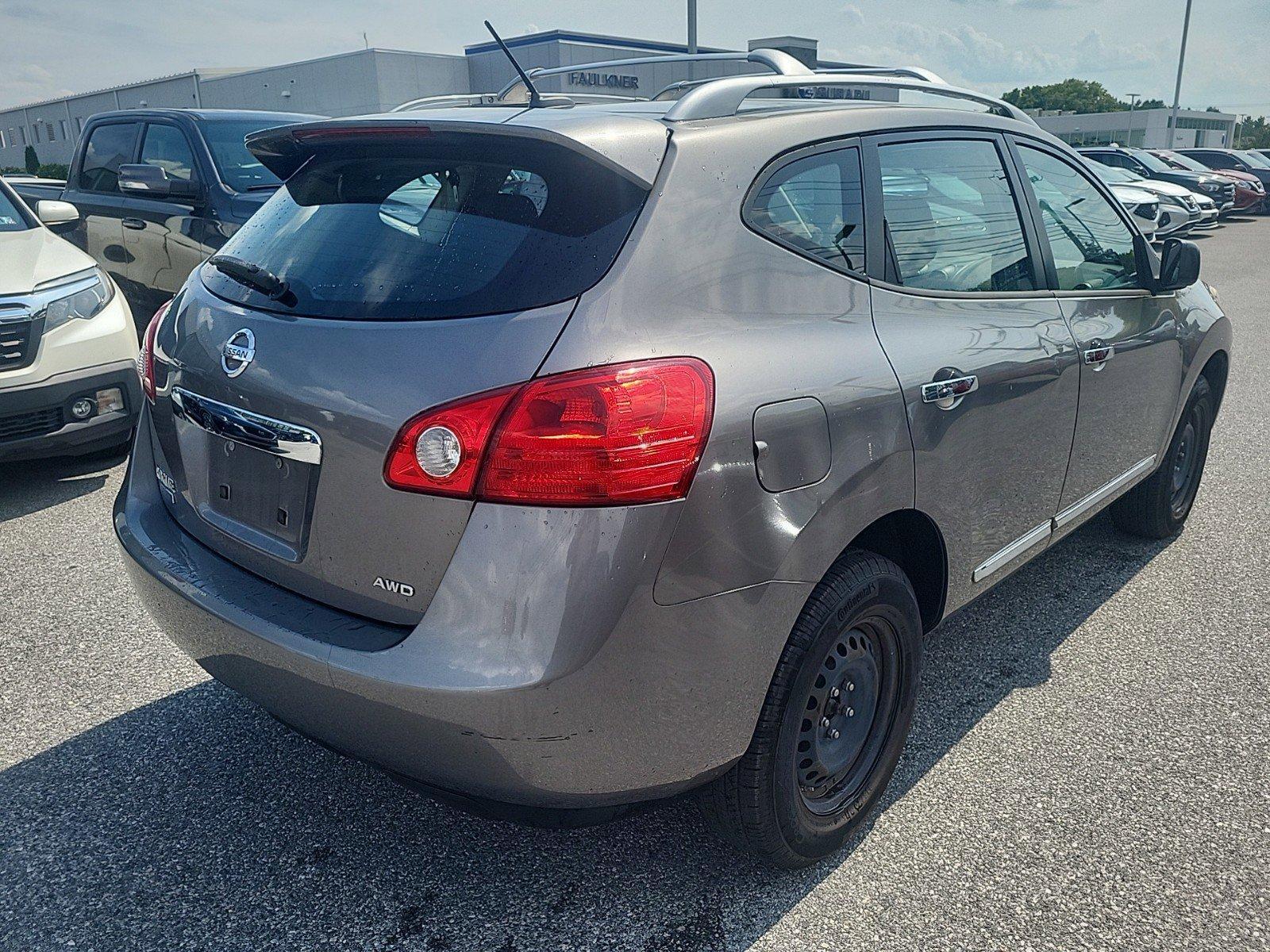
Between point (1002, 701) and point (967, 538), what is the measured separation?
0.73 meters

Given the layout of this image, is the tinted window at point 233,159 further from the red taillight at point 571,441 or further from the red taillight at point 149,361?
the red taillight at point 571,441

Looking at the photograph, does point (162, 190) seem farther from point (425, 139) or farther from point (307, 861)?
point (307, 861)

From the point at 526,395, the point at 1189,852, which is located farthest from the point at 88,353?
the point at 1189,852

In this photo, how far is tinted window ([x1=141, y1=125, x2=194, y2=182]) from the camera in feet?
23.7

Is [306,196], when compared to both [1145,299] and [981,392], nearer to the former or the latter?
[981,392]

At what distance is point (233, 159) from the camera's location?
7191 mm

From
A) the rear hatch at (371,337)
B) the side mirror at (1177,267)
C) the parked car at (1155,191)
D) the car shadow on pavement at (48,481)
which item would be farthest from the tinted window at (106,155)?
the parked car at (1155,191)

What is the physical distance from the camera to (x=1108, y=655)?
352 centimetres

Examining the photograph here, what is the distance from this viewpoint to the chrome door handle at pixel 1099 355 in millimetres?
3209

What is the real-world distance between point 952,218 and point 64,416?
4168mm

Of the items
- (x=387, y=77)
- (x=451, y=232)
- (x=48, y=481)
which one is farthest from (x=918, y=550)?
(x=387, y=77)

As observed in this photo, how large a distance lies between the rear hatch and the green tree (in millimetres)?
131168

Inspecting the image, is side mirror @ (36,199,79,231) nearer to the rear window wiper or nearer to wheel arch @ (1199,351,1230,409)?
the rear window wiper

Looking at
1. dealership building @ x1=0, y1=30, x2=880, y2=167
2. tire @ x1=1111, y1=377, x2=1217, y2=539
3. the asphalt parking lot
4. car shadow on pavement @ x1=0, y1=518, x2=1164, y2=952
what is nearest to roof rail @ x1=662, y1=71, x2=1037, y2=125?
car shadow on pavement @ x1=0, y1=518, x2=1164, y2=952
